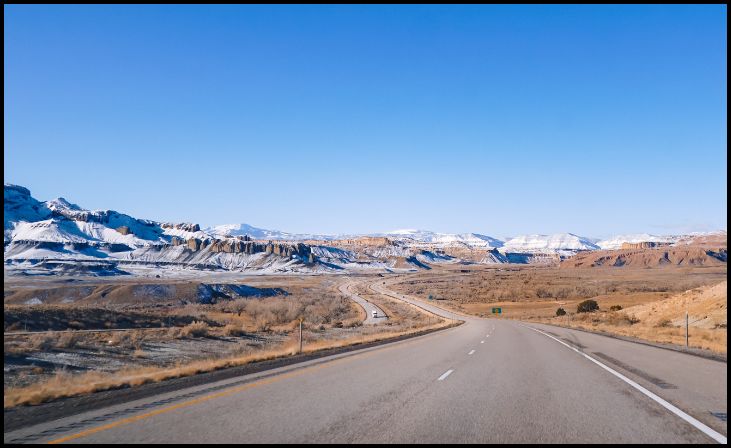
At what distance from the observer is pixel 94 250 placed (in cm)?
19975

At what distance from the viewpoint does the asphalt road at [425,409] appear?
24.7 ft

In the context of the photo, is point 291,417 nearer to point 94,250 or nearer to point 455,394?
point 455,394

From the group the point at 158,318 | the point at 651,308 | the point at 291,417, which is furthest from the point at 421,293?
the point at 291,417

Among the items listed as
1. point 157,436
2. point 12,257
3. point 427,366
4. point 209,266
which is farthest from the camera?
point 209,266

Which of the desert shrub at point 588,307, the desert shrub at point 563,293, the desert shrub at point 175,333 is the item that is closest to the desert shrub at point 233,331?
the desert shrub at point 175,333

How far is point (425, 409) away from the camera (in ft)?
30.8

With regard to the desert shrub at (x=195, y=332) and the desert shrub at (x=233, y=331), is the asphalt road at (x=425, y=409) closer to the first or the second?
the desert shrub at (x=195, y=332)

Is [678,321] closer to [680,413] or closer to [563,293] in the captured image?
[680,413]

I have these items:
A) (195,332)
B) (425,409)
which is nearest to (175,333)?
(195,332)

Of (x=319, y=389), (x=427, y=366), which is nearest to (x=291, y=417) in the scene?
(x=319, y=389)

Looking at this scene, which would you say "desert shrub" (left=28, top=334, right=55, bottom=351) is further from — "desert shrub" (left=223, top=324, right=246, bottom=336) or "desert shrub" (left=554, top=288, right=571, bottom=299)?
"desert shrub" (left=554, top=288, right=571, bottom=299)

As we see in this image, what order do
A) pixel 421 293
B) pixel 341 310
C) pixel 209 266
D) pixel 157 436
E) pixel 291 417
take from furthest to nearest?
pixel 209 266
pixel 421 293
pixel 341 310
pixel 291 417
pixel 157 436

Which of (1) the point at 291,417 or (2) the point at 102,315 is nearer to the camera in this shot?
(1) the point at 291,417

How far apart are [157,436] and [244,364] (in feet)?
35.9
